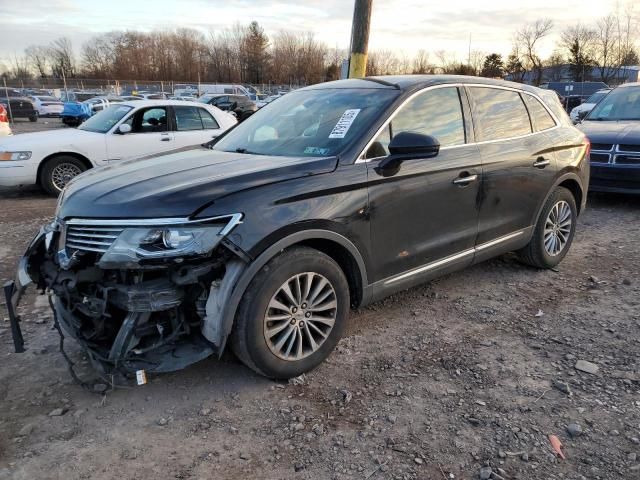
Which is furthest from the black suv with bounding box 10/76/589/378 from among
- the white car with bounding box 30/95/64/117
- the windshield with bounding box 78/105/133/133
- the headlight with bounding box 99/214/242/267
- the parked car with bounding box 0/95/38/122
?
the white car with bounding box 30/95/64/117

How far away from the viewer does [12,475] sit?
2406 mm

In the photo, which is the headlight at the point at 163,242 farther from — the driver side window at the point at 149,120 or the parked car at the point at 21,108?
the parked car at the point at 21,108

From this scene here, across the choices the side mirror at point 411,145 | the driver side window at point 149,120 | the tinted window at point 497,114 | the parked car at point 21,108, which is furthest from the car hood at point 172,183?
the parked car at point 21,108

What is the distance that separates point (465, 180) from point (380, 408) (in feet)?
6.20

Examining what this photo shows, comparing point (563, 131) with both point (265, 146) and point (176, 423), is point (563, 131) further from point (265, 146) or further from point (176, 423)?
point (176, 423)

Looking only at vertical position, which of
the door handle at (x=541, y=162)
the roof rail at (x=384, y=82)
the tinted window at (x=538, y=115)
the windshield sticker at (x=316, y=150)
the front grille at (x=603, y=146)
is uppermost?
the roof rail at (x=384, y=82)

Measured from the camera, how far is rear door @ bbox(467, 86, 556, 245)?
414 cm

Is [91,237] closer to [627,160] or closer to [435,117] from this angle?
[435,117]

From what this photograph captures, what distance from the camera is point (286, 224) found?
9.56 ft

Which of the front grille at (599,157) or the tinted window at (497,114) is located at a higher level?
the tinted window at (497,114)

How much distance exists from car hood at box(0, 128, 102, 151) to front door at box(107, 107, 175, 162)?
389mm

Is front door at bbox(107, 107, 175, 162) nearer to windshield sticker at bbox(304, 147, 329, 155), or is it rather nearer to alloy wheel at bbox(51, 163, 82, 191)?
alloy wheel at bbox(51, 163, 82, 191)

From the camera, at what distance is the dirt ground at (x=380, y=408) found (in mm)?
2492

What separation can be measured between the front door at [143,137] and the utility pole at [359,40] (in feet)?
11.1
